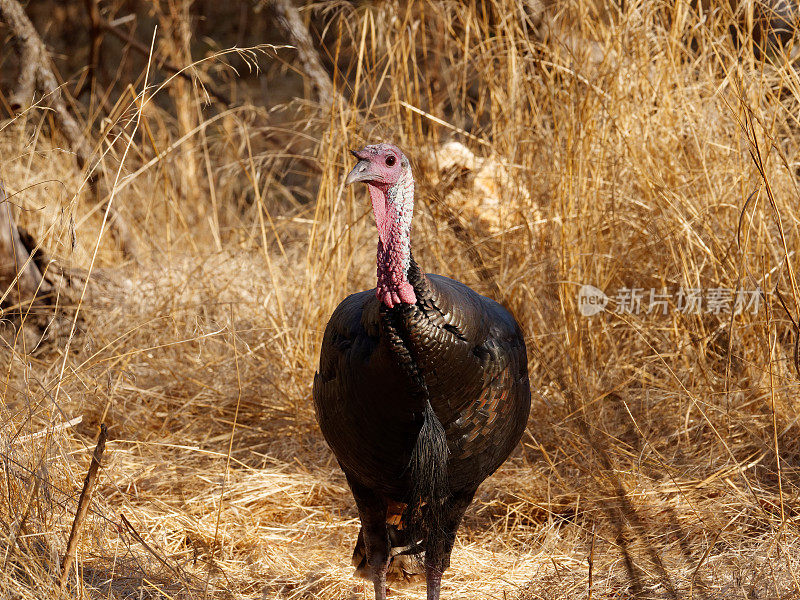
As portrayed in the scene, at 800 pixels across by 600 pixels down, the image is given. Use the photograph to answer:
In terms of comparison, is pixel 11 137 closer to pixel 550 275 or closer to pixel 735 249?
pixel 550 275

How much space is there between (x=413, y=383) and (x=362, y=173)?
44 centimetres

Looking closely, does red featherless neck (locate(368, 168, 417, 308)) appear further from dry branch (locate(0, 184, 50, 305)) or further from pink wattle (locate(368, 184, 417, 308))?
dry branch (locate(0, 184, 50, 305))

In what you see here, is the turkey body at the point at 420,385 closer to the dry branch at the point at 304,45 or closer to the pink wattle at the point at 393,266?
the pink wattle at the point at 393,266

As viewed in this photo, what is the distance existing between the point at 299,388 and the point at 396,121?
1129 mm

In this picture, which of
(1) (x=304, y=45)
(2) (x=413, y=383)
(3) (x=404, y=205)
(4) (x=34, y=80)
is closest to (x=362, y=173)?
(3) (x=404, y=205)

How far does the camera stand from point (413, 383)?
165cm

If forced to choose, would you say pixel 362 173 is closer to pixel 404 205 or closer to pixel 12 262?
pixel 404 205

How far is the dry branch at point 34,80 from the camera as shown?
3.60 m

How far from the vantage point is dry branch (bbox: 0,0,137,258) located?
11.8 ft

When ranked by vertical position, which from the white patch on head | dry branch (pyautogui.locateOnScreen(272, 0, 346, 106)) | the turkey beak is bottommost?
dry branch (pyautogui.locateOnScreen(272, 0, 346, 106))

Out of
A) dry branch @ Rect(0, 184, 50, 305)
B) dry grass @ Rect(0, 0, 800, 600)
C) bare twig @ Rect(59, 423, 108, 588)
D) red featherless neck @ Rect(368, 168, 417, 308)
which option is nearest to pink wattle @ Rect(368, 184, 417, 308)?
red featherless neck @ Rect(368, 168, 417, 308)

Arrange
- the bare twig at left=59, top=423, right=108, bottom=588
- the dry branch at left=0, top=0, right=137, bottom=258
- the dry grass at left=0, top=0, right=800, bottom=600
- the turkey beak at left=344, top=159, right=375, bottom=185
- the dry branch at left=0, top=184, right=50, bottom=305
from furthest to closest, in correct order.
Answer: the dry branch at left=0, top=0, right=137, bottom=258 → the dry branch at left=0, top=184, right=50, bottom=305 → the dry grass at left=0, top=0, right=800, bottom=600 → the turkey beak at left=344, top=159, right=375, bottom=185 → the bare twig at left=59, top=423, right=108, bottom=588

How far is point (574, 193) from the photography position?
2641 mm

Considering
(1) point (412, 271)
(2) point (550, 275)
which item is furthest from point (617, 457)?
(1) point (412, 271)
